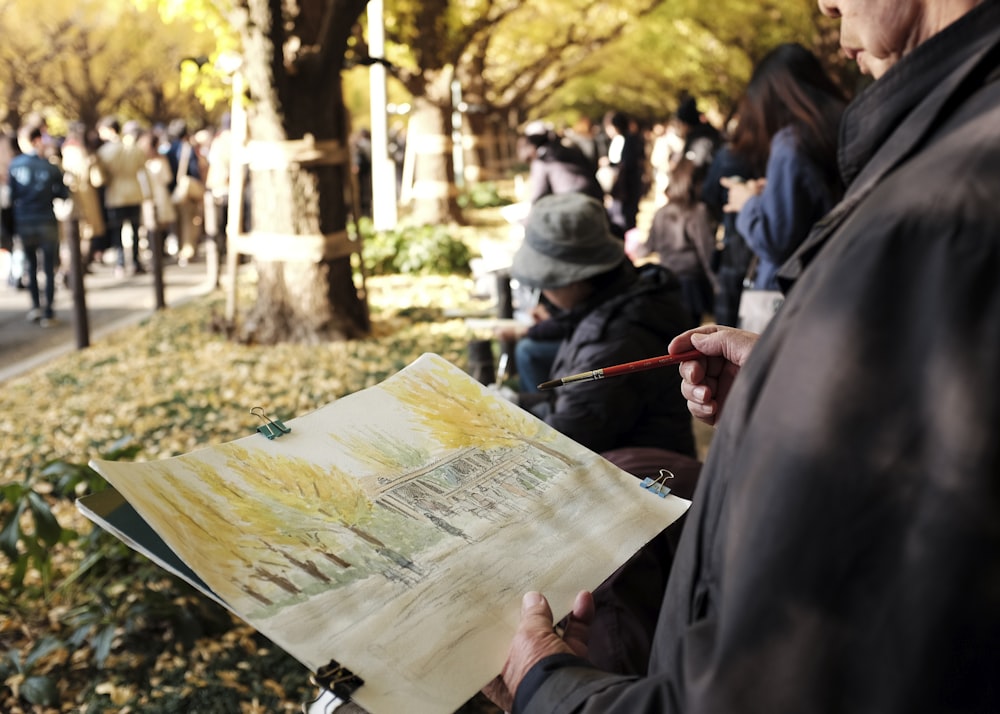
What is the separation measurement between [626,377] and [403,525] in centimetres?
182

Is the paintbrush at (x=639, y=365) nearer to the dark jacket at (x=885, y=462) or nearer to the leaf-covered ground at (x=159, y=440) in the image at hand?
the dark jacket at (x=885, y=462)

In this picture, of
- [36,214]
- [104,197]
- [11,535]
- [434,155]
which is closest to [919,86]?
[11,535]

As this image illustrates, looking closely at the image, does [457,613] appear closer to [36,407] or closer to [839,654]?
[839,654]

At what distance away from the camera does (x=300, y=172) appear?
24.5 ft

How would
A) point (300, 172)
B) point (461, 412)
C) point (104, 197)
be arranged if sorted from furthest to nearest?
point (104, 197), point (300, 172), point (461, 412)

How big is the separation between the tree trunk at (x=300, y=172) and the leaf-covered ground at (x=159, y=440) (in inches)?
12.2

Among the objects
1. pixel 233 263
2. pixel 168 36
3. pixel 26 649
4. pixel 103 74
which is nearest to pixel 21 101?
pixel 103 74

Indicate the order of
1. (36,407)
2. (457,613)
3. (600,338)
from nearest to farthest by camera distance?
(457,613) < (600,338) < (36,407)

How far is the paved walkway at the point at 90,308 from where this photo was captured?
8.41 metres

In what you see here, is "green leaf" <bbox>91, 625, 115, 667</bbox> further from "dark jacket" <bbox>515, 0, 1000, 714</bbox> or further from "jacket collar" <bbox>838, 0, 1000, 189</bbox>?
"jacket collar" <bbox>838, 0, 1000, 189</bbox>

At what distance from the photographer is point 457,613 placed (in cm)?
124

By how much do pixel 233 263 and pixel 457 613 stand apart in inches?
294

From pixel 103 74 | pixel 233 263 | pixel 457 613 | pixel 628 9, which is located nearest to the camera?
pixel 457 613

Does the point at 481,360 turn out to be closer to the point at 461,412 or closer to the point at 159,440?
the point at 159,440
